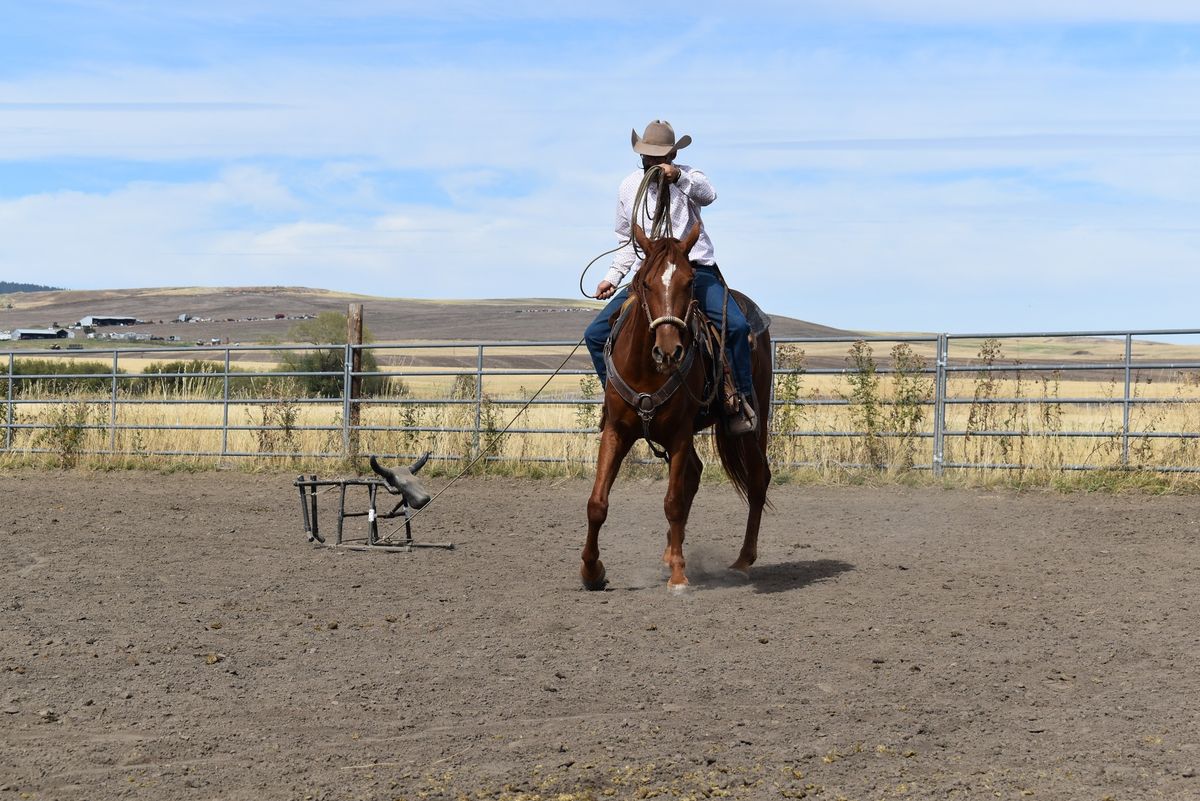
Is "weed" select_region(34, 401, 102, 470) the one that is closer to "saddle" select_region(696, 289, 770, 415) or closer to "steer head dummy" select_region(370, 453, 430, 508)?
"steer head dummy" select_region(370, 453, 430, 508)

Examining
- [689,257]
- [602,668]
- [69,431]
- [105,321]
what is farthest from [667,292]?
[105,321]

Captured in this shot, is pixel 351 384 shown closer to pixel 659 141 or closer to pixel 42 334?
pixel 659 141

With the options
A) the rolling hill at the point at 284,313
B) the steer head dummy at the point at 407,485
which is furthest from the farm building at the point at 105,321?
the steer head dummy at the point at 407,485

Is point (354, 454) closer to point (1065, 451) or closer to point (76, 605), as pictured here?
point (1065, 451)

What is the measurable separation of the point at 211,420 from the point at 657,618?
13137mm

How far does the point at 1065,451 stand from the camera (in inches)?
519

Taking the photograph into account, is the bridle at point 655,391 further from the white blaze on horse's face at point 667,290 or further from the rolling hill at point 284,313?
the rolling hill at point 284,313

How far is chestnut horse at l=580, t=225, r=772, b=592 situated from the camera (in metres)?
6.80

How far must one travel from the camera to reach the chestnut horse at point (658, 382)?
680 cm

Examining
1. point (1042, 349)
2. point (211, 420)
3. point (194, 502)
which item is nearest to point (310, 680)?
point (194, 502)

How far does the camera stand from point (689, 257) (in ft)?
24.7

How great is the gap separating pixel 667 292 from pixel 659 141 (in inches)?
41.8

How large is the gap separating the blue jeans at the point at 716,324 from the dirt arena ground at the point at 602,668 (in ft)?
4.03

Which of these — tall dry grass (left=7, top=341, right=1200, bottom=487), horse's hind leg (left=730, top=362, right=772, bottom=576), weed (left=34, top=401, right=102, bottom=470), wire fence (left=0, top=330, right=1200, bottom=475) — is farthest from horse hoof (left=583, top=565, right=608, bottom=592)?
weed (left=34, top=401, right=102, bottom=470)
